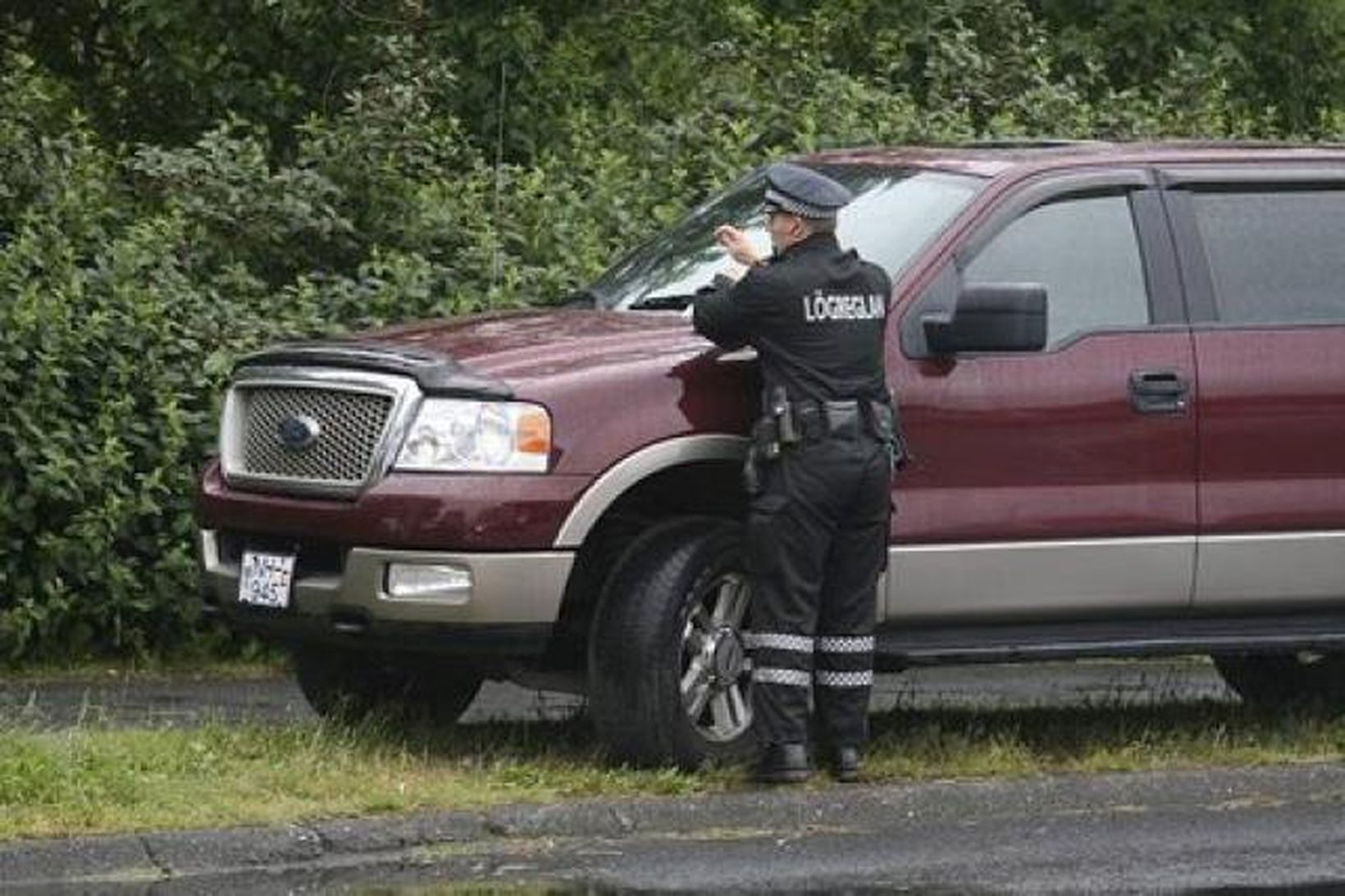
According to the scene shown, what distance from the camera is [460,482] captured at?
31.0ft

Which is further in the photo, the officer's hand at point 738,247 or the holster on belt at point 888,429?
the officer's hand at point 738,247

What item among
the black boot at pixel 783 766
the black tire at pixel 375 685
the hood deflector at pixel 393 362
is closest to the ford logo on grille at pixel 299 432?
the hood deflector at pixel 393 362

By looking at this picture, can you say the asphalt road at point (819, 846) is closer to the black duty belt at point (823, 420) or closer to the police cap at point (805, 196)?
the black duty belt at point (823, 420)

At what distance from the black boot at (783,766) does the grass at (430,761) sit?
0.08m

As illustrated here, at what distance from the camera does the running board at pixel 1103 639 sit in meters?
10.1

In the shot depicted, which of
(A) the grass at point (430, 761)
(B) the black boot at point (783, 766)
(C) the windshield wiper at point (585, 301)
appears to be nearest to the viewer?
(A) the grass at point (430, 761)

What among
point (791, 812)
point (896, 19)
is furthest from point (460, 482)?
point (896, 19)

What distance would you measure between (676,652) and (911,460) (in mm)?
935

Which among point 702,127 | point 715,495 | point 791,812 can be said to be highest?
point 702,127

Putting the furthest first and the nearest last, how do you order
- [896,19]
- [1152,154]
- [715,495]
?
[896,19] → [1152,154] → [715,495]

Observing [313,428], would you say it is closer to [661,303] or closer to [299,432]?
[299,432]

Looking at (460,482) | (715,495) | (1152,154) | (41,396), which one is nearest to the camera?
(460,482)

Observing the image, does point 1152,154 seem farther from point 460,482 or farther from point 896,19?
point 896,19

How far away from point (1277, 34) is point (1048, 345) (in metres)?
10.7
